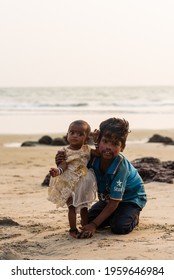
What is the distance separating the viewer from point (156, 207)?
6.98m

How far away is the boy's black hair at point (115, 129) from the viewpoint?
5391 millimetres

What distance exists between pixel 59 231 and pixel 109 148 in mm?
1013

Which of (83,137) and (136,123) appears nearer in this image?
(83,137)

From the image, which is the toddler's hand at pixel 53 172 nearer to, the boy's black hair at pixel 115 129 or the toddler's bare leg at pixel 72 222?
the toddler's bare leg at pixel 72 222

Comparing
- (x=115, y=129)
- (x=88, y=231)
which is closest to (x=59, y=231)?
(x=88, y=231)

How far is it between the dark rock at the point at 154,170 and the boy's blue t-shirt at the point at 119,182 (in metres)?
2.92

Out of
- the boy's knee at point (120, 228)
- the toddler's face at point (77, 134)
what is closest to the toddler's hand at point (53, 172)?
the toddler's face at point (77, 134)

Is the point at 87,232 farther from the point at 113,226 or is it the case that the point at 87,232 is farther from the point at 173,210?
the point at 173,210

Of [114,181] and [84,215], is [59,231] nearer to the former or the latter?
[84,215]

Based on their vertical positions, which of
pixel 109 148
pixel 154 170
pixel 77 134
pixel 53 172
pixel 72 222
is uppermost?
pixel 77 134

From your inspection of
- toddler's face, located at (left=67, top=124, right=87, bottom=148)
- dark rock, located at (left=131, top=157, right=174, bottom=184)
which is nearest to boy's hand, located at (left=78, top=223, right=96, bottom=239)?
toddler's face, located at (left=67, top=124, right=87, bottom=148)

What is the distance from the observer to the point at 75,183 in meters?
5.46
